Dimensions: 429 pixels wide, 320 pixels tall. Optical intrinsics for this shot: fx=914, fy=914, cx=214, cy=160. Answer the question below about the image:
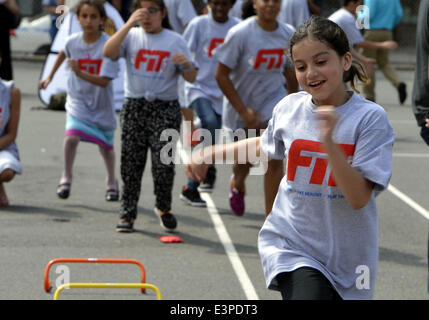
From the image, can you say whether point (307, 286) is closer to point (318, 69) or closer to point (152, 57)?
point (318, 69)

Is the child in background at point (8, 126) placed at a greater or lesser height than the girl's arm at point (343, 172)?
lesser

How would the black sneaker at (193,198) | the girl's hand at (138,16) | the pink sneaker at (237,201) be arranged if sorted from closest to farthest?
the girl's hand at (138,16) → the pink sneaker at (237,201) → the black sneaker at (193,198)

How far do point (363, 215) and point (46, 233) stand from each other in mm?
4378

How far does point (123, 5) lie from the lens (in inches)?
703

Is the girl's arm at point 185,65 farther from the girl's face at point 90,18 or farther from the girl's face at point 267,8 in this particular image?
the girl's face at point 90,18

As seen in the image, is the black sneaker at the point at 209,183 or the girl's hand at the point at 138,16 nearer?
the girl's hand at the point at 138,16

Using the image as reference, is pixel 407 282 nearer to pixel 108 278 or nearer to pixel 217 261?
pixel 217 261

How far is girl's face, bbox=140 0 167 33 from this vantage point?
7.43 metres

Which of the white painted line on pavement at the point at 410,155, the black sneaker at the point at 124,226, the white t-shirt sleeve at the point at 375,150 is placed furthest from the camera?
the white painted line on pavement at the point at 410,155

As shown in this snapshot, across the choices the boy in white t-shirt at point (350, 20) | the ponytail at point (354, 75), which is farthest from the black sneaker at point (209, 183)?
the ponytail at point (354, 75)

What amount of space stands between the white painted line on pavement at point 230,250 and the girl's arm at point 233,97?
0.96 m

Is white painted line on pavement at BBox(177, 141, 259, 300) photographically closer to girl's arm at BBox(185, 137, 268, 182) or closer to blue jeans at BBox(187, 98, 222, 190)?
blue jeans at BBox(187, 98, 222, 190)

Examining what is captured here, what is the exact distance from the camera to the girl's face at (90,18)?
8672 mm

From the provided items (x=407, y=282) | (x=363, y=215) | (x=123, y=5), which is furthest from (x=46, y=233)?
(x=123, y=5)
